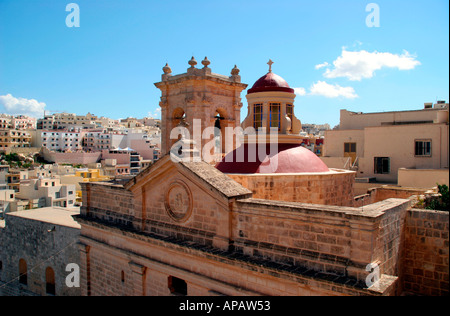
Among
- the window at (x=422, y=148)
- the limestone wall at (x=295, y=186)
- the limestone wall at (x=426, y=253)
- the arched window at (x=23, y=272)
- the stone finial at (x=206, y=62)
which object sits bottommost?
the arched window at (x=23, y=272)

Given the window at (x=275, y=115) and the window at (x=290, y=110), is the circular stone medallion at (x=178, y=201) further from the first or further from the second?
the window at (x=290, y=110)

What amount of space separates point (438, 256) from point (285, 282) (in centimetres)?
366

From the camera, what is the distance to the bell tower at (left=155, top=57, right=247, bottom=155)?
550 inches

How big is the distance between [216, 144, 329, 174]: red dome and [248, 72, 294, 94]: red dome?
207 cm

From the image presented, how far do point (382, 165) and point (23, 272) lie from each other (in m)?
23.0

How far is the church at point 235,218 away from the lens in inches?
259

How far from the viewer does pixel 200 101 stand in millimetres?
14000

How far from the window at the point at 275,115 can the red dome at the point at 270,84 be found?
0.60 meters

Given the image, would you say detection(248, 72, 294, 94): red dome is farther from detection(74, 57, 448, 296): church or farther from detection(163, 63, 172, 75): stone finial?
detection(163, 63, 172, 75): stone finial

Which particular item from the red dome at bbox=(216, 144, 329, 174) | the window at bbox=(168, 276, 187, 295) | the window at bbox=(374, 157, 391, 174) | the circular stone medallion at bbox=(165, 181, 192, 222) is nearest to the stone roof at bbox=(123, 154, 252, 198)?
the circular stone medallion at bbox=(165, 181, 192, 222)

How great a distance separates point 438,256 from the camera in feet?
25.2

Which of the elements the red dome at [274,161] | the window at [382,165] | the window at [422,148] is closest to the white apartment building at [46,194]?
the red dome at [274,161]
